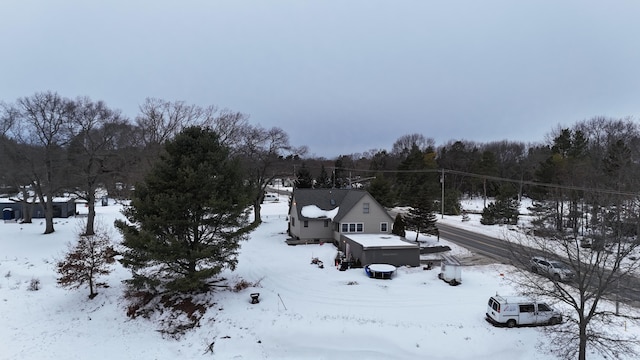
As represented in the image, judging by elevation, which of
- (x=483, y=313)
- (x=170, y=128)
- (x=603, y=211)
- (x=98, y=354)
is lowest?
(x=98, y=354)

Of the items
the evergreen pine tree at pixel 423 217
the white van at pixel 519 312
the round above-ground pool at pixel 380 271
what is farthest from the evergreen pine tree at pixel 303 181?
the white van at pixel 519 312

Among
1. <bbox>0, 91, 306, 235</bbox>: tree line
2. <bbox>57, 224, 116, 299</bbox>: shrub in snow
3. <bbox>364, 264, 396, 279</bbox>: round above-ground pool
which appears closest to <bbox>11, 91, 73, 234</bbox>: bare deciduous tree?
<bbox>0, 91, 306, 235</bbox>: tree line

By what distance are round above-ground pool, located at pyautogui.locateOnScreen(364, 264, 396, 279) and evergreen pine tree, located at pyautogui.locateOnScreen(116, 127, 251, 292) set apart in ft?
29.1

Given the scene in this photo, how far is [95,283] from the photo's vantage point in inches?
918

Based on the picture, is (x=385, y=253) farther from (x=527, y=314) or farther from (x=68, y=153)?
(x=68, y=153)

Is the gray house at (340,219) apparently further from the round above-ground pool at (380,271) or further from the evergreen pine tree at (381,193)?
the evergreen pine tree at (381,193)

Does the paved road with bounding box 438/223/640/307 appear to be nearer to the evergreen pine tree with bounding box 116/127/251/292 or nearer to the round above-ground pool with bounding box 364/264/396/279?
the round above-ground pool with bounding box 364/264/396/279

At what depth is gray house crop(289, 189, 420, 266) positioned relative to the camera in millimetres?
30695

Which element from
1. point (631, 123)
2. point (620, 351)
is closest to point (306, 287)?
point (620, 351)

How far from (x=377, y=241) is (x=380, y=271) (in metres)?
5.23

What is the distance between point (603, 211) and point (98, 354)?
22967 millimetres

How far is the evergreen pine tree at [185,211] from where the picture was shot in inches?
736

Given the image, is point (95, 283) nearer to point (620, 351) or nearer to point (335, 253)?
point (335, 253)

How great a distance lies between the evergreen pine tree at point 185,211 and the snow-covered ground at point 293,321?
8.72 ft
